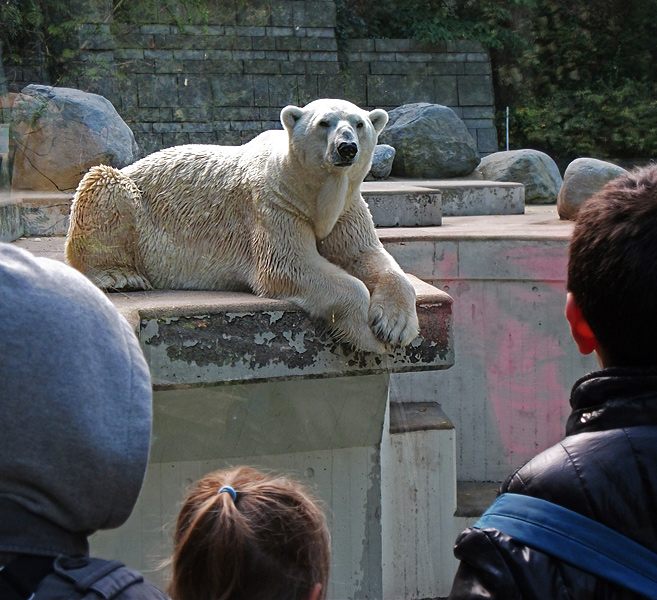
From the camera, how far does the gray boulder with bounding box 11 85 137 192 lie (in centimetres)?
610

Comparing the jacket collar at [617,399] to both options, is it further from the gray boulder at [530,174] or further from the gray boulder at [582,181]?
the gray boulder at [530,174]

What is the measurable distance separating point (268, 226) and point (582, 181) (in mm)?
3939

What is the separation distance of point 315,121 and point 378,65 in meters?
10.4

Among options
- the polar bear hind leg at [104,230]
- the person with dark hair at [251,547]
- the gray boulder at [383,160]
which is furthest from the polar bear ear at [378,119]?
the gray boulder at [383,160]

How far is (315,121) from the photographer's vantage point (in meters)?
3.10

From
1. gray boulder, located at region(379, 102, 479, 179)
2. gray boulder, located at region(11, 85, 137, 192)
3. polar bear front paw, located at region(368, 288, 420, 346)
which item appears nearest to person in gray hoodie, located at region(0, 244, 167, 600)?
polar bear front paw, located at region(368, 288, 420, 346)

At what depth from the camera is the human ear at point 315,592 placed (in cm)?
125

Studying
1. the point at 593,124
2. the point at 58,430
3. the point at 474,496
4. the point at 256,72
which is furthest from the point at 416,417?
the point at 593,124

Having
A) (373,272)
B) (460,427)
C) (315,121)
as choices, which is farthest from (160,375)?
(460,427)

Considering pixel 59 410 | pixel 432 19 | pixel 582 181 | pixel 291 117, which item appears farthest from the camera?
pixel 432 19

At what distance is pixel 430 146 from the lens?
9078 millimetres

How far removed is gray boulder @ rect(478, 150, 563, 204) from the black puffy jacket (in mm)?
8117

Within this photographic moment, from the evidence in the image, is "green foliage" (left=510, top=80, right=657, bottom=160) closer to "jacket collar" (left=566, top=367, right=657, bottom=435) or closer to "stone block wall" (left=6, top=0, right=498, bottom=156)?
"stone block wall" (left=6, top=0, right=498, bottom=156)

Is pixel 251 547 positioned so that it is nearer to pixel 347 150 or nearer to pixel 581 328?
pixel 581 328
